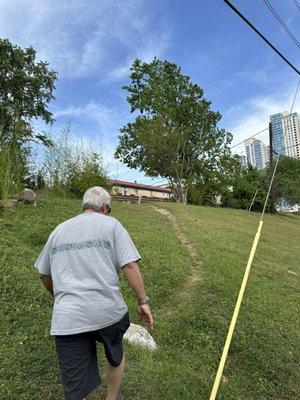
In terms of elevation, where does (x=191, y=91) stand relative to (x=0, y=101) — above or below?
above

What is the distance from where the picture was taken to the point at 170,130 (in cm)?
3103

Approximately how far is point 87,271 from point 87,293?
155mm

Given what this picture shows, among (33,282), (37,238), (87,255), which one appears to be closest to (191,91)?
(37,238)

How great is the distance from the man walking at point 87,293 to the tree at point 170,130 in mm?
27149

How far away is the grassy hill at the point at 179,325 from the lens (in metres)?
4.38

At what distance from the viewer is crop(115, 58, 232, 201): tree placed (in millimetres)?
30750

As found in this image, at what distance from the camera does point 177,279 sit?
8.04 m

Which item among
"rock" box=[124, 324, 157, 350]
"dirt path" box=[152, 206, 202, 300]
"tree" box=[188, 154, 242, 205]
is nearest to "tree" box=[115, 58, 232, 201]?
"tree" box=[188, 154, 242, 205]

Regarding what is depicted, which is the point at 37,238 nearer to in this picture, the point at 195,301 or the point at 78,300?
the point at 195,301

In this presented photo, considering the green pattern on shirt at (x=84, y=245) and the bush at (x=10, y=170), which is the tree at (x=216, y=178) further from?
the green pattern on shirt at (x=84, y=245)

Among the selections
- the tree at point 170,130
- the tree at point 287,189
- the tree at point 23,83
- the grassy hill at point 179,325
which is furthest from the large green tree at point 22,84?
the tree at point 287,189

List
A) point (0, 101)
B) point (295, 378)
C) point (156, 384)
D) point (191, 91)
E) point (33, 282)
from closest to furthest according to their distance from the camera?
point (156, 384)
point (295, 378)
point (33, 282)
point (0, 101)
point (191, 91)

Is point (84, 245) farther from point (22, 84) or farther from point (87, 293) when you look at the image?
point (22, 84)

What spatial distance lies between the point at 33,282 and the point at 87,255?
312 cm
